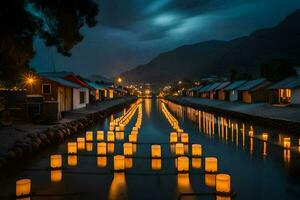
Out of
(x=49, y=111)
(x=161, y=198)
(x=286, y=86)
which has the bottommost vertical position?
(x=161, y=198)

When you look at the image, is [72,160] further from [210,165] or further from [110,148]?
[210,165]

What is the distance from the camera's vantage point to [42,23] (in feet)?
34.6

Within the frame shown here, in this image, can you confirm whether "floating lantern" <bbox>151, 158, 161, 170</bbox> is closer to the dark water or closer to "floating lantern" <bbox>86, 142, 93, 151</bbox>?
the dark water

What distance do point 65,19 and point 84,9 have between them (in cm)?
80

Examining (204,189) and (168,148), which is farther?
(168,148)

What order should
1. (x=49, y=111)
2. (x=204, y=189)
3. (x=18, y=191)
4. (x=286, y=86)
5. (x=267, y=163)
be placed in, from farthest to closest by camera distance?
(x=286, y=86), (x=49, y=111), (x=267, y=163), (x=204, y=189), (x=18, y=191)

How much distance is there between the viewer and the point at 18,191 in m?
8.85

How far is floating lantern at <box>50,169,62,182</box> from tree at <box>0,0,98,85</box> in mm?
4457

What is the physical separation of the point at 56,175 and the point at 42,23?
5.59 metres

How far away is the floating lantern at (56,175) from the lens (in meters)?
11.0

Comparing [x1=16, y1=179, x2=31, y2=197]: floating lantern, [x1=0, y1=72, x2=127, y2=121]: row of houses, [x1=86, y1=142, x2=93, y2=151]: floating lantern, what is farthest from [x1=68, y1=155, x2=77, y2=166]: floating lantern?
[x1=0, y1=72, x2=127, y2=121]: row of houses

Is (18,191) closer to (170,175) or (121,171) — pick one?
(121,171)

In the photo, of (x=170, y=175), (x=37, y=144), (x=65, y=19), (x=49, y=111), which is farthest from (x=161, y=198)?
(x=49, y=111)

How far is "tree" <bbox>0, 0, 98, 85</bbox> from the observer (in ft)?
30.5
